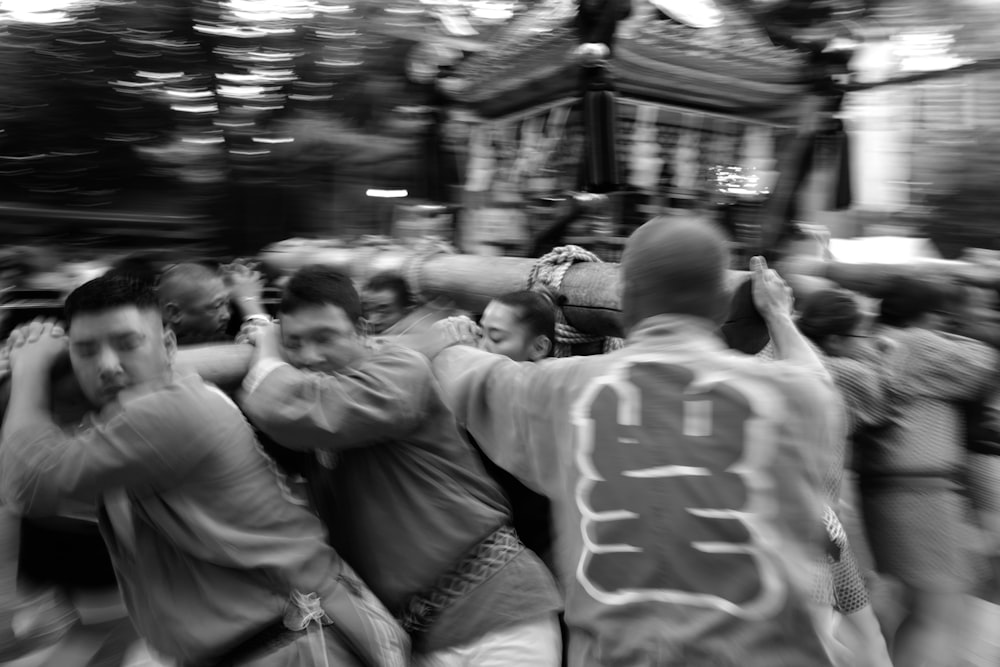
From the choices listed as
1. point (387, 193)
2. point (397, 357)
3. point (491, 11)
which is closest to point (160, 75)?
Result: point (387, 193)

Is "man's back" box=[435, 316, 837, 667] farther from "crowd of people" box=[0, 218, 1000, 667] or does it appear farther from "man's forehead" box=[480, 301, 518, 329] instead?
"man's forehead" box=[480, 301, 518, 329]

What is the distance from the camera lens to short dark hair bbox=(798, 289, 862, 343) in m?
2.72

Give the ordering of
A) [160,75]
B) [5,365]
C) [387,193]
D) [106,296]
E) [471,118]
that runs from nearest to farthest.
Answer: [106,296] < [5,365] < [160,75] < [471,118] < [387,193]

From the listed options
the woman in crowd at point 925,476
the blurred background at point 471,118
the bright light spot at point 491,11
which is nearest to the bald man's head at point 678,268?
the woman in crowd at point 925,476

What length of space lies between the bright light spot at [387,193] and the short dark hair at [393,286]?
1.36 meters

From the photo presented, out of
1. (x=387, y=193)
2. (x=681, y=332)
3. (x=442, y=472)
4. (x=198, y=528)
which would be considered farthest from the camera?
(x=387, y=193)

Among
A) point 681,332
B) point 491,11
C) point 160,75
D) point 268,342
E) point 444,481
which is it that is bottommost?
point 444,481

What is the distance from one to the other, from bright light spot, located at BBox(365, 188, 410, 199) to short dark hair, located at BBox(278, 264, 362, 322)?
2785 mm

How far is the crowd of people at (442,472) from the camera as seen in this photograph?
141cm

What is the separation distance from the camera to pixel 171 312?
2.41 meters

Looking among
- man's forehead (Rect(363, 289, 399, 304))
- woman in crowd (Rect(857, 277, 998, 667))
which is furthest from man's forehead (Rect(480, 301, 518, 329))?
woman in crowd (Rect(857, 277, 998, 667))

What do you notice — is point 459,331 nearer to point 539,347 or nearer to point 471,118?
point 539,347

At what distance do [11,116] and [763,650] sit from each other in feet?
12.2

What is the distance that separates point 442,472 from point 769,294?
33.9 inches
